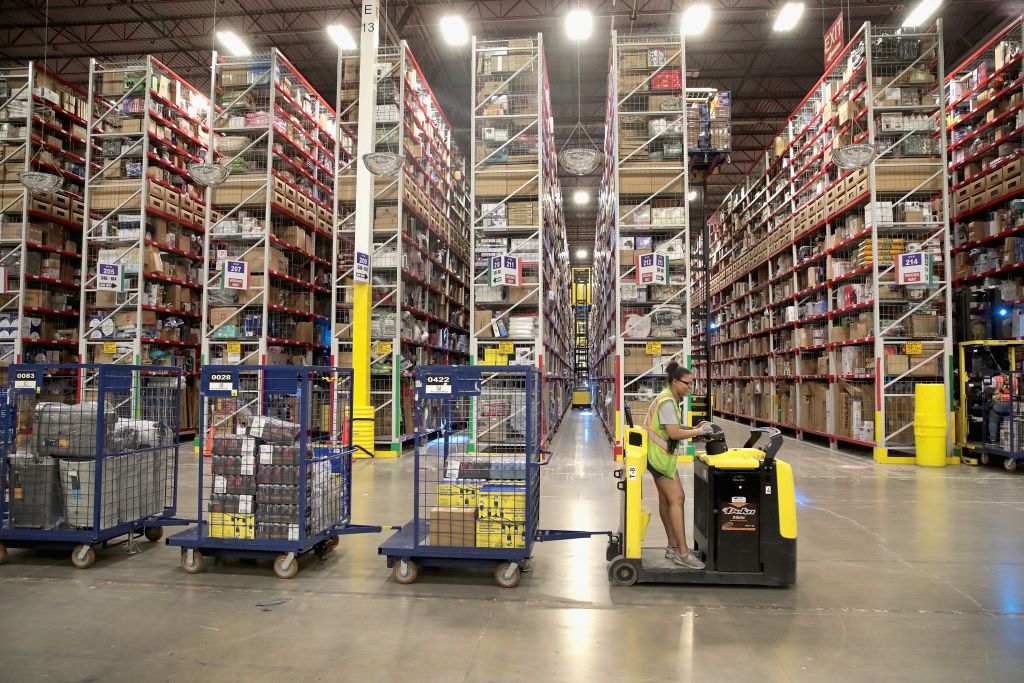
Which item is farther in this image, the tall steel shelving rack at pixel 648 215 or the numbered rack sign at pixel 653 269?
the tall steel shelving rack at pixel 648 215

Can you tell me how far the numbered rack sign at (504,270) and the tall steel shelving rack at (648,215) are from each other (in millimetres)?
1688

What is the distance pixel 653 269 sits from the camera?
10125mm

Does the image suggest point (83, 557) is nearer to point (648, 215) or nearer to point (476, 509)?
point (476, 509)

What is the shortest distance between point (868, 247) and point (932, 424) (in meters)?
3.08

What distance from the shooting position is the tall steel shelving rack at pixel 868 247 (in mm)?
10539

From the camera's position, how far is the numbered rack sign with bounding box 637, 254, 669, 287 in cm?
1012

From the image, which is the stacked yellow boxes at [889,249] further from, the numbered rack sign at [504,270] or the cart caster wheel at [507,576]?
the cart caster wheel at [507,576]

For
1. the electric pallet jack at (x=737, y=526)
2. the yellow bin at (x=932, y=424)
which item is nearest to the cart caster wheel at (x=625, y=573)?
the electric pallet jack at (x=737, y=526)

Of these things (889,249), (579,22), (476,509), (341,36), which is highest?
(579,22)

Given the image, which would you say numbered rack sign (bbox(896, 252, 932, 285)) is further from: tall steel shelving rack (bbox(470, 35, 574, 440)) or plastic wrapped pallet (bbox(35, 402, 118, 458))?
plastic wrapped pallet (bbox(35, 402, 118, 458))

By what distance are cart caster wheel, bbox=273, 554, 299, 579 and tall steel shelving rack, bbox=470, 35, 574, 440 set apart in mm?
6525

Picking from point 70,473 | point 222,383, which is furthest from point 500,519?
point 70,473

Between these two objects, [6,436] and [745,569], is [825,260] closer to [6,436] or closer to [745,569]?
[745,569]

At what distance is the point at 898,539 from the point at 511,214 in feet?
24.8
